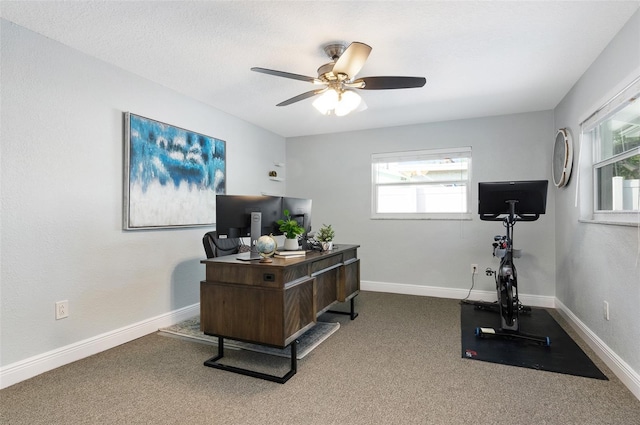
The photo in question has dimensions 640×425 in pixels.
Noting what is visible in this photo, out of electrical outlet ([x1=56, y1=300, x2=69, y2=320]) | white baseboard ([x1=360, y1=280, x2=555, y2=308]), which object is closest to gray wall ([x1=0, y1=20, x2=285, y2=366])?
electrical outlet ([x1=56, y1=300, x2=69, y2=320])

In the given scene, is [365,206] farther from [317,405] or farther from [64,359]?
[64,359]

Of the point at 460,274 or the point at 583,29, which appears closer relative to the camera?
the point at 583,29

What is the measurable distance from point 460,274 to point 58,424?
423 centimetres

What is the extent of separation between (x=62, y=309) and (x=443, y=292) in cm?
412

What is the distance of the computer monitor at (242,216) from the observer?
2.57 metres

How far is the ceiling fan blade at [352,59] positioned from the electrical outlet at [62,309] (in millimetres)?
2624

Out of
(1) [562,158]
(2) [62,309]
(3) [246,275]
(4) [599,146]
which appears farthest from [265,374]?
(1) [562,158]

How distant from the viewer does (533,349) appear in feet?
9.18

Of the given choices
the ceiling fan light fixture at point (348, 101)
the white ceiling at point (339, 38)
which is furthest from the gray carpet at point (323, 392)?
the white ceiling at point (339, 38)

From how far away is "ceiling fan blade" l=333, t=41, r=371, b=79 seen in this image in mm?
2076

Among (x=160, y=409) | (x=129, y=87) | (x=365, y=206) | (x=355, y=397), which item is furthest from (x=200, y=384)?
(x=365, y=206)

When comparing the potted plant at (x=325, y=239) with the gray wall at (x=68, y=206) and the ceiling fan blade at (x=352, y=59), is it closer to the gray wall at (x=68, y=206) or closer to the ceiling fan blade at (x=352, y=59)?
the ceiling fan blade at (x=352, y=59)

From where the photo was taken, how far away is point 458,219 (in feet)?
14.9

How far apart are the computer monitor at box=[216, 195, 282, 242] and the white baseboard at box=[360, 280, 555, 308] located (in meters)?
2.67
